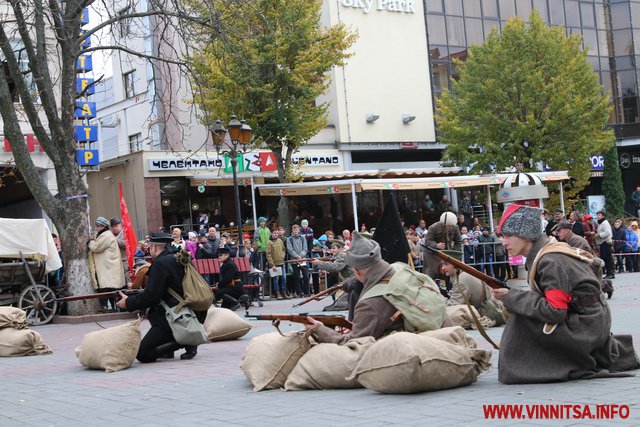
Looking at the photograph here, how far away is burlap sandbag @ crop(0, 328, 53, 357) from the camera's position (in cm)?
1190

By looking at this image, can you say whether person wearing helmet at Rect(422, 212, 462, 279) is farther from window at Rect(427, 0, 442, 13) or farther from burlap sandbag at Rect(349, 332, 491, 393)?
window at Rect(427, 0, 442, 13)

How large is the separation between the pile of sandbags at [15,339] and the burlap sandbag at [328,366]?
19.0ft

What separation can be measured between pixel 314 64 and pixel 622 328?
20.1m

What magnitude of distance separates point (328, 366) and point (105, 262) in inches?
446

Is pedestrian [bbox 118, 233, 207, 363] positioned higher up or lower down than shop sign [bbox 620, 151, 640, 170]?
lower down

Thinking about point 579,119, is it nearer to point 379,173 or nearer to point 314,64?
point 379,173

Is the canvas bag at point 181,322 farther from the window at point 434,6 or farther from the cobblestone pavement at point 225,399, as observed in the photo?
the window at point 434,6

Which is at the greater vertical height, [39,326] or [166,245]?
[166,245]

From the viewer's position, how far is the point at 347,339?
24.3ft

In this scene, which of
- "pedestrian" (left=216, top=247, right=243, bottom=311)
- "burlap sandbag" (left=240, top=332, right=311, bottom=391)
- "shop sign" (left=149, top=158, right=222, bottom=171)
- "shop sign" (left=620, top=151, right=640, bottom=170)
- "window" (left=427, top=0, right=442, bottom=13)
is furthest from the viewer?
"shop sign" (left=620, top=151, right=640, bottom=170)

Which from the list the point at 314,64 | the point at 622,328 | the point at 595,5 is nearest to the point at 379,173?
the point at 314,64

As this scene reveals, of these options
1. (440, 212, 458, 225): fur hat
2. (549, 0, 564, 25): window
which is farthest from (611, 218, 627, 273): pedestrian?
(549, 0, 564, 25): window

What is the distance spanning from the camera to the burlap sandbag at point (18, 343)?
11898 mm

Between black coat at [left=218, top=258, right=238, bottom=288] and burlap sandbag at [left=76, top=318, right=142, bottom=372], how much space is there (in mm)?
7004
